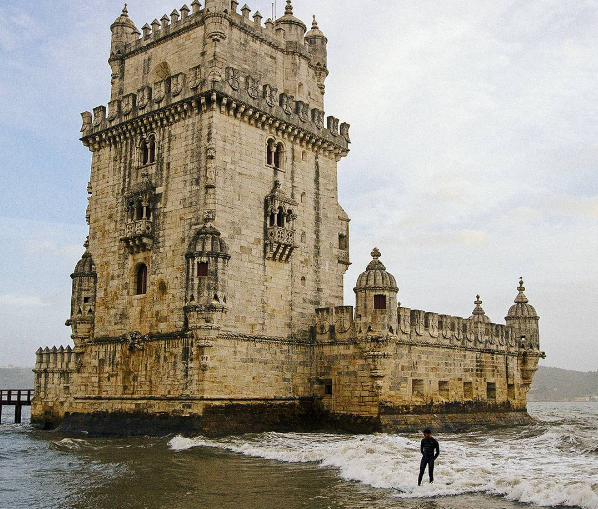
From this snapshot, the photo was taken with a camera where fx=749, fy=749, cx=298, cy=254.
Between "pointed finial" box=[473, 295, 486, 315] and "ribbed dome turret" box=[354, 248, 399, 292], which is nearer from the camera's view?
"ribbed dome turret" box=[354, 248, 399, 292]

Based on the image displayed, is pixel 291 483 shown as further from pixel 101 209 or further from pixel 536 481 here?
pixel 101 209

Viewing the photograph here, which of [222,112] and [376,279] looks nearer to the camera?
[222,112]

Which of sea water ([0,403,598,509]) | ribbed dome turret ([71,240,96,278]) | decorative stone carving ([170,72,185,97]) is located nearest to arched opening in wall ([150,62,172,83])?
decorative stone carving ([170,72,185,97])

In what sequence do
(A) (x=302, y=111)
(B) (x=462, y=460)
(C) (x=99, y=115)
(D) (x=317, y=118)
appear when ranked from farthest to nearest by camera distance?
(D) (x=317, y=118) < (C) (x=99, y=115) < (A) (x=302, y=111) < (B) (x=462, y=460)

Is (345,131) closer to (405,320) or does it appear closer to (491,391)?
(405,320)

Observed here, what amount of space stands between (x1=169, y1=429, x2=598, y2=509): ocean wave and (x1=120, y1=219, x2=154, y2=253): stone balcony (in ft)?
27.2

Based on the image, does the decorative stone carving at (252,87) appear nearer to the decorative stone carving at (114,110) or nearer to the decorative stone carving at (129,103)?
the decorative stone carving at (129,103)

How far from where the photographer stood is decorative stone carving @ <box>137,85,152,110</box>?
31513 millimetres

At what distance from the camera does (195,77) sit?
29.8 metres

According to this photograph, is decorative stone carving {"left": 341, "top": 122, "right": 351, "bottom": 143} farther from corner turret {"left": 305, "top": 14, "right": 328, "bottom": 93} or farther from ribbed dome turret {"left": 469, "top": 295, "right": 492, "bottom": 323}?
ribbed dome turret {"left": 469, "top": 295, "right": 492, "bottom": 323}

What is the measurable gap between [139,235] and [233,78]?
24.1 feet

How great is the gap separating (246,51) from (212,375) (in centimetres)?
1388

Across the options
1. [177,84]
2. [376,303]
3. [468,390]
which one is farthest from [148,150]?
[468,390]

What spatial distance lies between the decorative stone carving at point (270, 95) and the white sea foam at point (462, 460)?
13.6m
